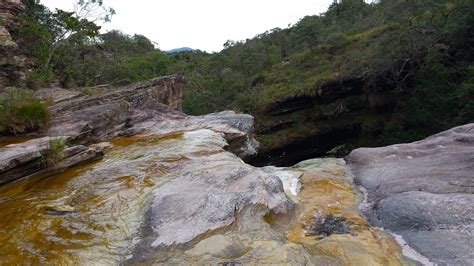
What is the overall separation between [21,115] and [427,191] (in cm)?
939

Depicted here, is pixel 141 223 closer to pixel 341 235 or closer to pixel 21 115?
pixel 341 235

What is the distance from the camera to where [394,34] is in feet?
97.5

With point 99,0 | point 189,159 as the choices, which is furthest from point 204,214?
point 99,0

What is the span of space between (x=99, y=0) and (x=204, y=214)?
20.8m

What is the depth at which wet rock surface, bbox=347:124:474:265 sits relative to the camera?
211 inches

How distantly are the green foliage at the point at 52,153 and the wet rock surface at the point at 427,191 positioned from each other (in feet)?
20.7

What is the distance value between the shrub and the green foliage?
2193 mm

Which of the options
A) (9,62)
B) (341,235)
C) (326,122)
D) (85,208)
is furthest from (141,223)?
(326,122)

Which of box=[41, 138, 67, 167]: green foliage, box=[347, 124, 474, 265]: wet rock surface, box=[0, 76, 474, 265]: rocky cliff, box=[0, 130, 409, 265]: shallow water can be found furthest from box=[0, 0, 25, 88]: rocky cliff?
box=[347, 124, 474, 265]: wet rock surface

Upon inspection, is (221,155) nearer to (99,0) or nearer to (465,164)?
(465,164)

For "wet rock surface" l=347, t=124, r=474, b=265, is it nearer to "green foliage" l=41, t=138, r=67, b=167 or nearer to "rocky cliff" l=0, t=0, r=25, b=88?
"green foliage" l=41, t=138, r=67, b=167

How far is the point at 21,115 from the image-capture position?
33.1 ft

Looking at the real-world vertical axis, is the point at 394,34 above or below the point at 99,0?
below

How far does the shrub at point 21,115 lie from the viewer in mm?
9883
